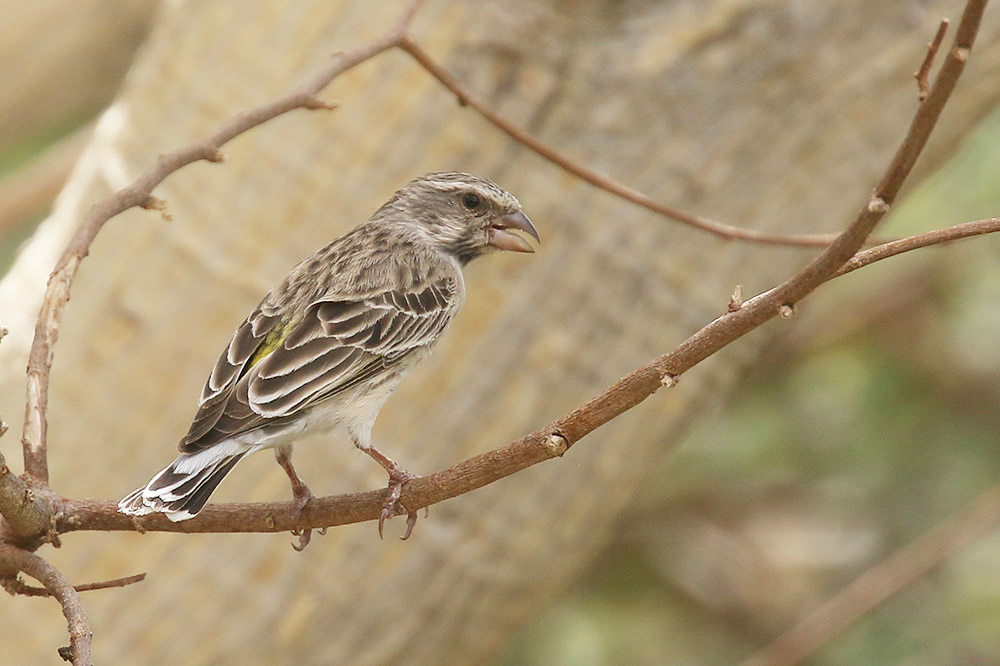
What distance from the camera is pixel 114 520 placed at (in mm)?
2564

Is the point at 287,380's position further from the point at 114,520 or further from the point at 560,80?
the point at 560,80

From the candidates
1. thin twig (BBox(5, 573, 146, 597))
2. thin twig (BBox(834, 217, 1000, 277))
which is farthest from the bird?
thin twig (BBox(834, 217, 1000, 277))

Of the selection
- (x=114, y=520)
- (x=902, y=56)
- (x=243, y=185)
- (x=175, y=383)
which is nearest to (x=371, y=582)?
(x=175, y=383)

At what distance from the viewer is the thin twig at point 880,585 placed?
5.23 m

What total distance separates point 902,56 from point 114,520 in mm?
3420

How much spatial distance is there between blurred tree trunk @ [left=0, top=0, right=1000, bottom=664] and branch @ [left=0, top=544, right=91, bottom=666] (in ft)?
6.91

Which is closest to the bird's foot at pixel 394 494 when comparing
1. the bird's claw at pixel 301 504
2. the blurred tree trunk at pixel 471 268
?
the bird's claw at pixel 301 504

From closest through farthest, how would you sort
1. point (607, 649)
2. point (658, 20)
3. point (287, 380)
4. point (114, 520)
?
point (114, 520)
point (287, 380)
point (658, 20)
point (607, 649)

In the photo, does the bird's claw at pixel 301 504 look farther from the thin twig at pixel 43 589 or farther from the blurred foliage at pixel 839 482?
the blurred foliage at pixel 839 482

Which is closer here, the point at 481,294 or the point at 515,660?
the point at 481,294

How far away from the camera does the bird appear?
292cm

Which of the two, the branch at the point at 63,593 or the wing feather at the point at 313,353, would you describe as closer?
the branch at the point at 63,593

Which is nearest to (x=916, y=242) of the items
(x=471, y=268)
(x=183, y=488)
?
(x=183, y=488)

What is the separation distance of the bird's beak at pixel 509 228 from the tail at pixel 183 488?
45.6 inches
